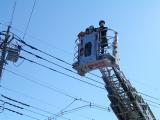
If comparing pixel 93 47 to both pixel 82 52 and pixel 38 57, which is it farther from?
pixel 38 57

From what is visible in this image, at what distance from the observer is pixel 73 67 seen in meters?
20.7

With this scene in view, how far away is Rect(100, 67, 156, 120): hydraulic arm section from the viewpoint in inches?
912

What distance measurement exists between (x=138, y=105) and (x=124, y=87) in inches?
51.0

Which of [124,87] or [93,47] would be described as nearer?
[93,47]

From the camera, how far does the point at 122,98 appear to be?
23.4 m

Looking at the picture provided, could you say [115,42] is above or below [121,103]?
above

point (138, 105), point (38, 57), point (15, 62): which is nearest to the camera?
point (38, 57)

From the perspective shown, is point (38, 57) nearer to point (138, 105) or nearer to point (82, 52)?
point (82, 52)

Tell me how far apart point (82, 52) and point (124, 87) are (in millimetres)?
3942

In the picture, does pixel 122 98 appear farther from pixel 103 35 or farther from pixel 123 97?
pixel 103 35

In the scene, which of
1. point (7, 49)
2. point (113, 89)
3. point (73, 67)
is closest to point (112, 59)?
point (73, 67)

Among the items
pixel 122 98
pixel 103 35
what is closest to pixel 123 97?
pixel 122 98

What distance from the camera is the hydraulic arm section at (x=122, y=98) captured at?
23.2m

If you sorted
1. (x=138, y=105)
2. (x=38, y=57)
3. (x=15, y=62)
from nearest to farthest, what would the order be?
(x=38, y=57) → (x=15, y=62) → (x=138, y=105)
